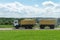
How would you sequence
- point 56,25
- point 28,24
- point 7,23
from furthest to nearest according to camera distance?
1. point 7,23
2. point 56,25
3. point 28,24

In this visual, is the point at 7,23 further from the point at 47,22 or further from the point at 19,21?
the point at 47,22

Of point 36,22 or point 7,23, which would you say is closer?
point 36,22

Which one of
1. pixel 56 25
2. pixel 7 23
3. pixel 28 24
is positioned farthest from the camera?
pixel 7 23

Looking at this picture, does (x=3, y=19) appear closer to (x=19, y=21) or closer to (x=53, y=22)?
(x=19, y=21)

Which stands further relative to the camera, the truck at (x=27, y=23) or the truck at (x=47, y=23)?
the truck at (x=47, y=23)

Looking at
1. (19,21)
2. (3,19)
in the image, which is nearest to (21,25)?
(19,21)

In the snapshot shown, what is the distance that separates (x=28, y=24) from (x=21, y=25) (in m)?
1.31

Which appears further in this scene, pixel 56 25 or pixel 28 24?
pixel 56 25

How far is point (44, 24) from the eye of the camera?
104ft

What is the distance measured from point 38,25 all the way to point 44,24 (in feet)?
4.58

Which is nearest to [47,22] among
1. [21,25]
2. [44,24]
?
[44,24]

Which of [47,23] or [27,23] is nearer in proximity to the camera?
[27,23]

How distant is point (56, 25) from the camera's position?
108ft

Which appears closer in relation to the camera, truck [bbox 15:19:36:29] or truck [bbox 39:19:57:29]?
truck [bbox 15:19:36:29]
